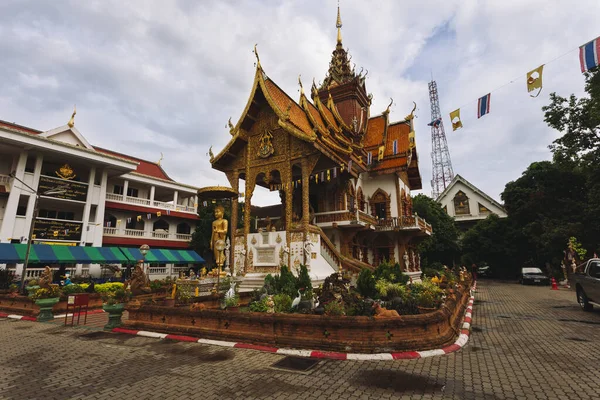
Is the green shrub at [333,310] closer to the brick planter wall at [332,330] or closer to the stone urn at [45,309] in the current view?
the brick planter wall at [332,330]

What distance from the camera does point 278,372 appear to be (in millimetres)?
5004

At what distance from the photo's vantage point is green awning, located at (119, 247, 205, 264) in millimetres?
24764

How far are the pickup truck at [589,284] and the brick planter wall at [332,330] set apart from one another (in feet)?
20.6

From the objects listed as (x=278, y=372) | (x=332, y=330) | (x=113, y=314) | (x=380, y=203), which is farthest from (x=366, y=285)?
(x=380, y=203)

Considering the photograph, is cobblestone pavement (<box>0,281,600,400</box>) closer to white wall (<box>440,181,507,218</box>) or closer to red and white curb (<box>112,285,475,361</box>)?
red and white curb (<box>112,285,475,361</box>)

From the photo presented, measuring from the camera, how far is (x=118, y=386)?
4473 mm

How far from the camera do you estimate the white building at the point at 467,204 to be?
147 ft

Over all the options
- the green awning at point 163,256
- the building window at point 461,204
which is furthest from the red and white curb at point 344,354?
the building window at point 461,204

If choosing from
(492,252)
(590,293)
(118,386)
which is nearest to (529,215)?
(492,252)

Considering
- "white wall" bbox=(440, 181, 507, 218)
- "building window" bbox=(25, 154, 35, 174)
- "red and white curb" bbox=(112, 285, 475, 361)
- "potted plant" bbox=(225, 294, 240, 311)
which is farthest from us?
"white wall" bbox=(440, 181, 507, 218)

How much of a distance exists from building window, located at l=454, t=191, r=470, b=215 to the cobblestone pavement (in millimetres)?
43018

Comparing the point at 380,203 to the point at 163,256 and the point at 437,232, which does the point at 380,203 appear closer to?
the point at 437,232

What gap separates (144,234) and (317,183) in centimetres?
1767

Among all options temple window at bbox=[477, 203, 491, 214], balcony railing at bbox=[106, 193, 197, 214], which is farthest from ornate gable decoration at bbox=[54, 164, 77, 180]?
temple window at bbox=[477, 203, 491, 214]
